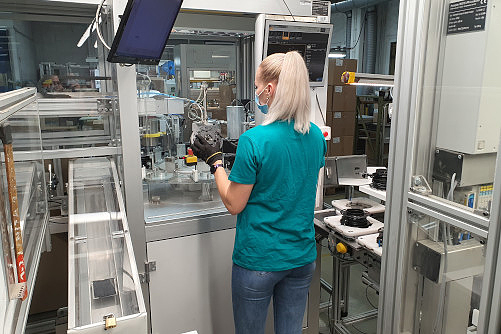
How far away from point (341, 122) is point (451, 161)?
3.94 metres

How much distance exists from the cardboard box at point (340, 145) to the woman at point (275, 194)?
396 centimetres

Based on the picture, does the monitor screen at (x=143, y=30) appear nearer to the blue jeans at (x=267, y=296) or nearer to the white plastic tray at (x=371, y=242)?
the blue jeans at (x=267, y=296)

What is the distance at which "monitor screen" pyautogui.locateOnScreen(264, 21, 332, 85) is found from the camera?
72.7 inches

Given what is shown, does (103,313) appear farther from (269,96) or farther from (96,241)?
(269,96)

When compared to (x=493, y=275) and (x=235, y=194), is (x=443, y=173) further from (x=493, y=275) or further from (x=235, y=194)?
(x=235, y=194)

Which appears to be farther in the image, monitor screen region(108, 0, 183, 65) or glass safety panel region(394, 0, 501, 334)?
A: glass safety panel region(394, 0, 501, 334)

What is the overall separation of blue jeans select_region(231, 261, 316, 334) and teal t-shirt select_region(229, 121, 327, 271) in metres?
0.04

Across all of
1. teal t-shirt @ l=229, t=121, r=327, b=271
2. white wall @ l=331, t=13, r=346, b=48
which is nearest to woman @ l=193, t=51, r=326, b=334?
teal t-shirt @ l=229, t=121, r=327, b=271

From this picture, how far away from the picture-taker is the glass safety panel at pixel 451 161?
1307 millimetres

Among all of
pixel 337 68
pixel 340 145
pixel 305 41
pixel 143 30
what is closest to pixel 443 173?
pixel 305 41

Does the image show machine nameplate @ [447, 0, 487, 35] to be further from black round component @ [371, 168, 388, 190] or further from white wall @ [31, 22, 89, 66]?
white wall @ [31, 22, 89, 66]

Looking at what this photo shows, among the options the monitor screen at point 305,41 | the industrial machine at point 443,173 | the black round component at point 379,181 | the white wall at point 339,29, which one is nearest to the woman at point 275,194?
the industrial machine at point 443,173

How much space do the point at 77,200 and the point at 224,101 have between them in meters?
1.24

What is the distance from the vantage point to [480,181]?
1398 mm
